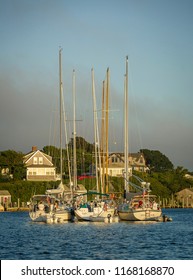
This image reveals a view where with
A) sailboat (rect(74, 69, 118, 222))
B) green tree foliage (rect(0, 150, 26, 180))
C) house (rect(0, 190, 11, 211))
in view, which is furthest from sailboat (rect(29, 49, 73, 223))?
green tree foliage (rect(0, 150, 26, 180))

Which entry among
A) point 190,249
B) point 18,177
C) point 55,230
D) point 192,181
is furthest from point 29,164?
point 190,249

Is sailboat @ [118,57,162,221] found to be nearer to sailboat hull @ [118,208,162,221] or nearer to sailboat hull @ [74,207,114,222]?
sailboat hull @ [118,208,162,221]

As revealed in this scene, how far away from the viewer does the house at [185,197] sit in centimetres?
17112

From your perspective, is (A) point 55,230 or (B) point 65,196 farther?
(B) point 65,196

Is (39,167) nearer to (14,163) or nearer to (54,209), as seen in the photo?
(14,163)

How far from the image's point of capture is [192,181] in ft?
596

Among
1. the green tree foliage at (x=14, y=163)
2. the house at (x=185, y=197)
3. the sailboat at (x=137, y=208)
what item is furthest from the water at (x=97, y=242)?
the house at (x=185, y=197)

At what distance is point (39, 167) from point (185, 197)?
33798 mm

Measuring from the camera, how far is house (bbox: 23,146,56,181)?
15793 centimetres

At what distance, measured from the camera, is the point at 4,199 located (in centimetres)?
13988

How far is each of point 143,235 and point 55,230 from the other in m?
8.93

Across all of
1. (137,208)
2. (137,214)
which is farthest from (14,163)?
(137,214)

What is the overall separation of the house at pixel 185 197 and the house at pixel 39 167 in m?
28.9
